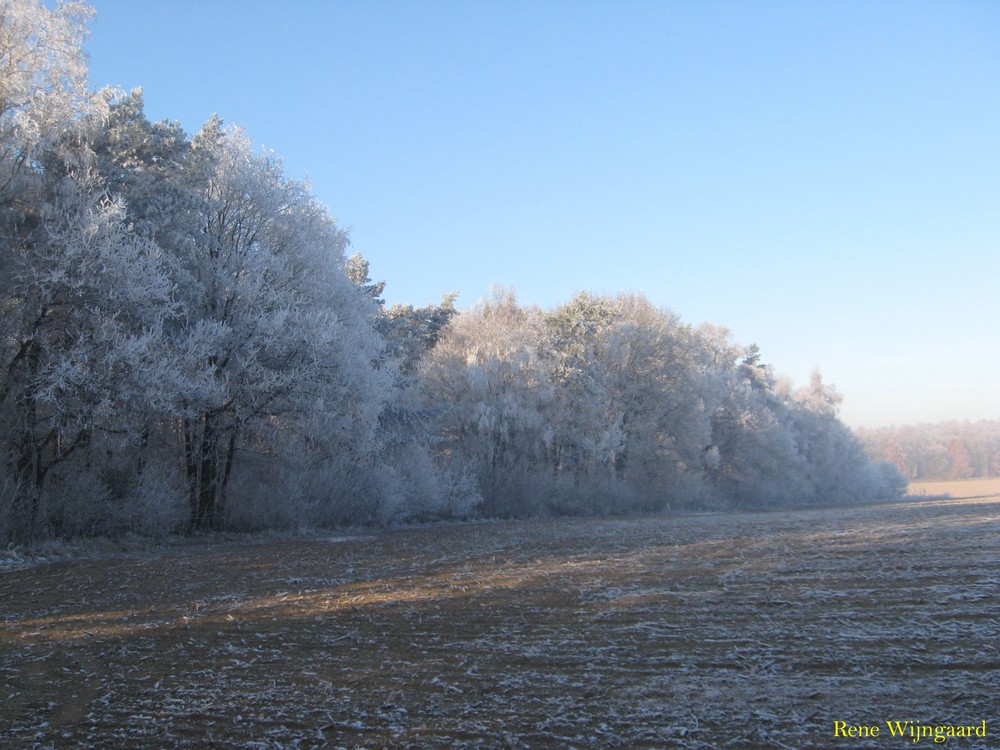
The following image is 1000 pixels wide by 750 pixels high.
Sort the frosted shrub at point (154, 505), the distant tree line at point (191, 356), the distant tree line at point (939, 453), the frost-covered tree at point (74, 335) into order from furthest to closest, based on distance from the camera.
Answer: the distant tree line at point (939, 453) < the frosted shrub at point (154, 505) < the distant tree line at point (191, 356) < the frost-covered tree at point (74, 335)

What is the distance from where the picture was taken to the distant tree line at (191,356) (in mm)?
17188

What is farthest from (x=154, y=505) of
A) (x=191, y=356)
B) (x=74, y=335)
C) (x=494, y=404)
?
(x=494, y=404)

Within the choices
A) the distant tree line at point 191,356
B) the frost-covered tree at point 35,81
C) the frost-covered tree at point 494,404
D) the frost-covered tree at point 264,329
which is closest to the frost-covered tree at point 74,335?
the distant tree line at point 191,356

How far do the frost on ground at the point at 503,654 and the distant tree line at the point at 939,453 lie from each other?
11492 cm

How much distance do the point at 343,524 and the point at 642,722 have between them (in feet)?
71.6

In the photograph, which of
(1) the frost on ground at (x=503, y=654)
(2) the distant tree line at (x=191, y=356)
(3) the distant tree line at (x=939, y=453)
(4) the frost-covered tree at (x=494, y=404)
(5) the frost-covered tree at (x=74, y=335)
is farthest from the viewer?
(3) the distant tree line at (x=939, y=453)

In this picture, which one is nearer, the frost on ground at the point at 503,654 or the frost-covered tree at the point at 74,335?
the frost on ground at the point at 503,654

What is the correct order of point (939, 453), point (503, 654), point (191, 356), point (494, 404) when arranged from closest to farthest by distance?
point (503, 654)
point (191, 356)
point (494, 404)
point (939, 453)

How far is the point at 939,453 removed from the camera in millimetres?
118062

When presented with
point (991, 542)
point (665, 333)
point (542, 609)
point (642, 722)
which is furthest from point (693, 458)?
point (642, 722)

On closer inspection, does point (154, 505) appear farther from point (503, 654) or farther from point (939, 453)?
point (939, 453)

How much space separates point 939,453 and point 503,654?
133 meters

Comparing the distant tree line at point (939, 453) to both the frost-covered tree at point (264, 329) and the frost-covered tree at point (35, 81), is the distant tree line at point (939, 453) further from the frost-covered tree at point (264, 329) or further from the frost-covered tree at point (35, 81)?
the frost-covered tree at point (35, 81)

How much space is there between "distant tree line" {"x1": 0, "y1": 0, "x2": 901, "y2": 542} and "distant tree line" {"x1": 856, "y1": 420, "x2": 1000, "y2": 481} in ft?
324
